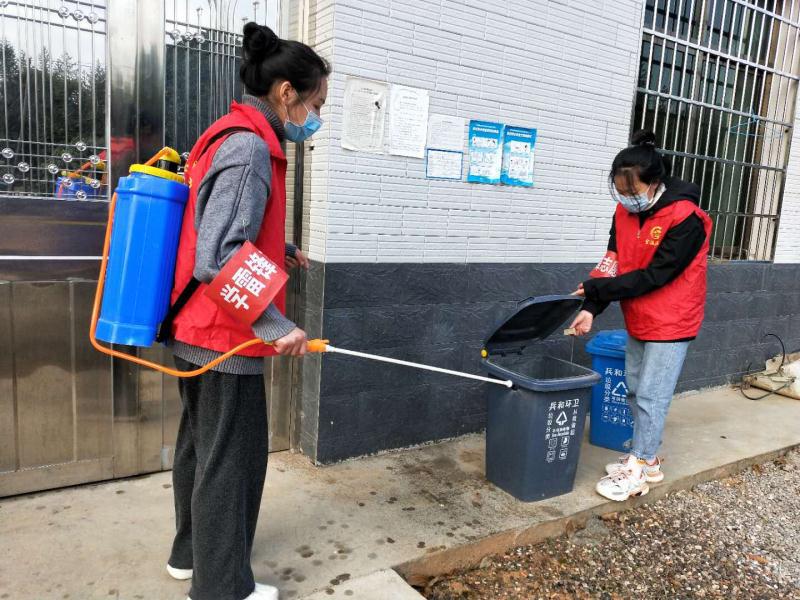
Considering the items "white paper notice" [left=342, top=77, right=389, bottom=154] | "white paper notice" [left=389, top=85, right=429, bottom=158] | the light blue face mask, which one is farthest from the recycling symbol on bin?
"white paper notice" [left=342, top=77, right=389, bottom=154]

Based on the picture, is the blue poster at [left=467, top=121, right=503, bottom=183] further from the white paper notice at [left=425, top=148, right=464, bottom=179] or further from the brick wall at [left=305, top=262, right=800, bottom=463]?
the brick wall at [left=305, top=262, right=800, bottom=463]

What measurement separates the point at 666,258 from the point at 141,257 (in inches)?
101

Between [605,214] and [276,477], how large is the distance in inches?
120

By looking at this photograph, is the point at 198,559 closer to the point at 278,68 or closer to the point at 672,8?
the point at 278,68

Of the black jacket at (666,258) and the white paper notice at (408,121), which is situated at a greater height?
the white paper notice at (408,121)

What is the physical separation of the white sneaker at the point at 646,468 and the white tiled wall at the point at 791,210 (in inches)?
142

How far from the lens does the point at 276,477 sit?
11.6ft

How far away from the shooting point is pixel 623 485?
140 inches

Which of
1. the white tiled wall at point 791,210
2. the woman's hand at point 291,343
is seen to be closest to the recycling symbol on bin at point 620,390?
the woman's hand at point 291,343

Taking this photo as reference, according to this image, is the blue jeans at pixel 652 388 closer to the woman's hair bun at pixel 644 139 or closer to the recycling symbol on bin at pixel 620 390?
the recycling symbol on bin at pixel 620 390

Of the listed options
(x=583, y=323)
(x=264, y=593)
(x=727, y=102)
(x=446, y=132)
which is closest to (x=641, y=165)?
(x=583, y=323)

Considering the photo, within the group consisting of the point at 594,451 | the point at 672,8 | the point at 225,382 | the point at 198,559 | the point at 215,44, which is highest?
the point at 672,8

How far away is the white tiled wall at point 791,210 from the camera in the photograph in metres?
6.21

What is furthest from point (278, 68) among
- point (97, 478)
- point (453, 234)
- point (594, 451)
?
point (594, 451)
